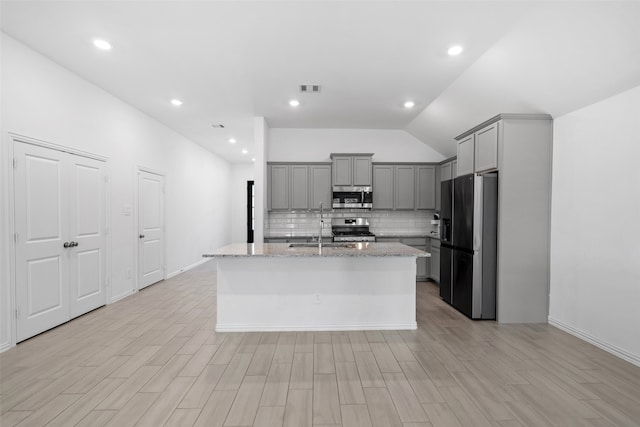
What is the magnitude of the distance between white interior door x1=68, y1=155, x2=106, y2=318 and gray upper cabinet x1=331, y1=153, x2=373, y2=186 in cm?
386

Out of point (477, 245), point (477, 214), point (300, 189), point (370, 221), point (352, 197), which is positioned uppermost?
point (300, 189)

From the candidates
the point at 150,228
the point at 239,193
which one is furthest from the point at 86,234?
the point at 239,193

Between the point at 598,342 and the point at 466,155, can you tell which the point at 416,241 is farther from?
the point at 598,342

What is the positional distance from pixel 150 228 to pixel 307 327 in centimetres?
368

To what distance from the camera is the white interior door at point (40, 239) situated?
3.18 meters

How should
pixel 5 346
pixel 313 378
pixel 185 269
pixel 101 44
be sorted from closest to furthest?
pixel 313 378, pixel 5 346, pixel 101 44, pixel 185 269

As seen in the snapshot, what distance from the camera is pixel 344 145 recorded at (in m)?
6.50

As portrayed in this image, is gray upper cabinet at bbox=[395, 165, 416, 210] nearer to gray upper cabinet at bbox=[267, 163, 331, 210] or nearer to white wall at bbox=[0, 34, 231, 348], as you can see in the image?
gray upper cabinet at bbox=[267, 163, 331, 210]

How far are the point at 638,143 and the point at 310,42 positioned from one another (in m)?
3.23

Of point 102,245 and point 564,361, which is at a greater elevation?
point 102,245

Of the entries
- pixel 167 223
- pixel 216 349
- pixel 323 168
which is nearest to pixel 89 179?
pixel 167 223

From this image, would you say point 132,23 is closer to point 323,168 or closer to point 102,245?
point 102,245

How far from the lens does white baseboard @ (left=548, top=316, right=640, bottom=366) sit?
9.43 ft

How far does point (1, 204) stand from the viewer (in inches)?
118
